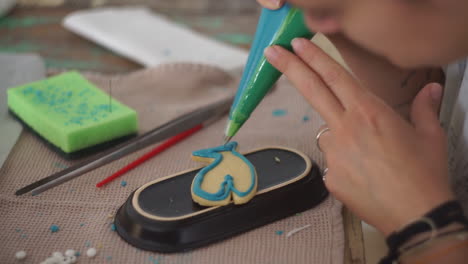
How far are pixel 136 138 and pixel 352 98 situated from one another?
0.28 m

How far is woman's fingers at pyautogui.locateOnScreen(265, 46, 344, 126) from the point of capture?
50 centimetres

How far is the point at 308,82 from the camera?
51 centimetres

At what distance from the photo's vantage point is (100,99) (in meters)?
0.70

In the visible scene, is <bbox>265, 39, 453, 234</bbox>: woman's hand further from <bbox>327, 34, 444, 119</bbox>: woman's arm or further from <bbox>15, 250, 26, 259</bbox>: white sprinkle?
<bbox>15, 250, 26, 259</bbox>: white sprinkle

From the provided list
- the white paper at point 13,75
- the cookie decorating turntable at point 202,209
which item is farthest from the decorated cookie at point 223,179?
the white paper at point 13,75

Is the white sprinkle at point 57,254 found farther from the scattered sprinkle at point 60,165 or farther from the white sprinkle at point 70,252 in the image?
the scattered sprinkle at point 60,165

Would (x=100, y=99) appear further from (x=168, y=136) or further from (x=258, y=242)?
(x=258, y=242)

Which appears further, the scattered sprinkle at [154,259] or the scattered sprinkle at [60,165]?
the scattered sprinkle at [60,165]

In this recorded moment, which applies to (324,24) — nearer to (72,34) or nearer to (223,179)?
(223,179)

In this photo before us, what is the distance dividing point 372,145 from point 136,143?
296 mm

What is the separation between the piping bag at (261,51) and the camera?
499 millimetres

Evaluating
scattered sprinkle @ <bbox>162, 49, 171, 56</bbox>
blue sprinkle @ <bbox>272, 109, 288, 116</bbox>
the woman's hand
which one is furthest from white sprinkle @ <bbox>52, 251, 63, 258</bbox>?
scattered sprinkle @ <bbox>162, 49, 171, 56</bbox>

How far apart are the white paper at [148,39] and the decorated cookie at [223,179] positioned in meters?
0.34

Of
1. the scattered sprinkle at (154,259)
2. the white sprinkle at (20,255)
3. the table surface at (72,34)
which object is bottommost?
the table surface at (72,34)
